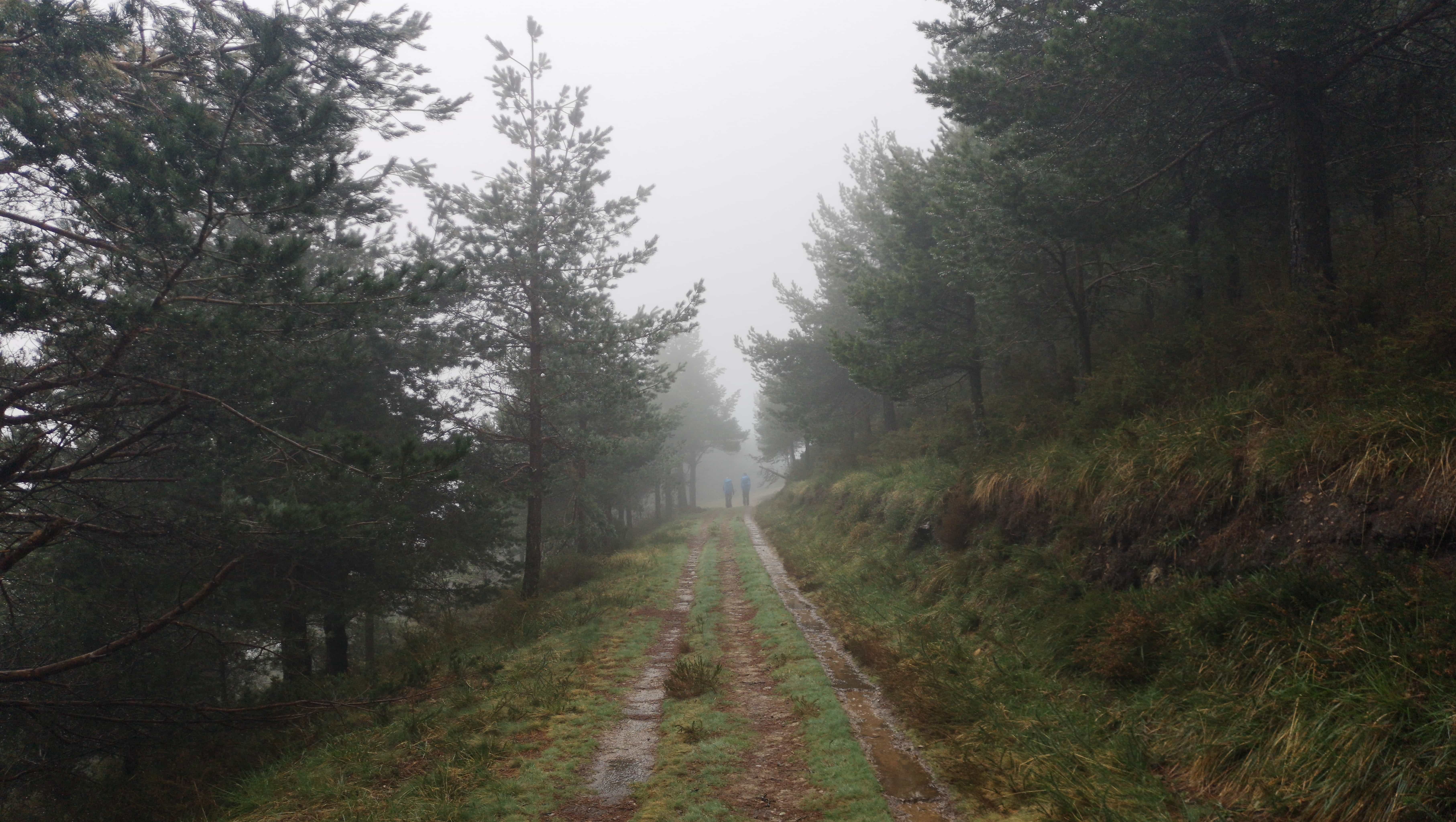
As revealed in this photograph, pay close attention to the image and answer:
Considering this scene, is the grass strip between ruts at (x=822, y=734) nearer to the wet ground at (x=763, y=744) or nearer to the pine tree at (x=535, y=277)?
the wet ground at (x=763, y=744)

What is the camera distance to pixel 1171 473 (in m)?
7.50

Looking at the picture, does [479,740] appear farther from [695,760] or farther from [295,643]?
[295,643]

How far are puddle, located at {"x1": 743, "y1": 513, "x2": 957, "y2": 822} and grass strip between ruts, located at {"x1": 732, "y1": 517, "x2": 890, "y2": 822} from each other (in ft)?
0.28

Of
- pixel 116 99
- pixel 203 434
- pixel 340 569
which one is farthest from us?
pixel 340 569

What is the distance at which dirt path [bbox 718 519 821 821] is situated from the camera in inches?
201

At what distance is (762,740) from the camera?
6395 mm

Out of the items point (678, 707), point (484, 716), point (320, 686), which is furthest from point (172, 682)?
point (678, 707)

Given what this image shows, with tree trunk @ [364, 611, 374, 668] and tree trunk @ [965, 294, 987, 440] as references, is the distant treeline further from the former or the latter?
tree trunk @ [364, 611, 374, 668]

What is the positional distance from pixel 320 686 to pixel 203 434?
4248 mm

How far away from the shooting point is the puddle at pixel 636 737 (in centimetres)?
561

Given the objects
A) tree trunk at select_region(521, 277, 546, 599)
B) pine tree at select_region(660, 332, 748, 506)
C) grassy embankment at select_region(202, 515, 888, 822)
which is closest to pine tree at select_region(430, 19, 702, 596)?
tree trunk at select_region(521, 277, 546, 599)

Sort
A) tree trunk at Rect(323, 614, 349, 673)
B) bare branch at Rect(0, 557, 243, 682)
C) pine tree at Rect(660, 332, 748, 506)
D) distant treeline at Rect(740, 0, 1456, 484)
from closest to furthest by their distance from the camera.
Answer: bare branch at Rect(0, 557, 243, 682) → distant treeline at Rect(740, 0, 1456, 484) → tree trunk at Rect(323, 614, 349, 673) → pine tree at Rect(660, 332, 748, 506)

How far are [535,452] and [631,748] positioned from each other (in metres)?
10.0

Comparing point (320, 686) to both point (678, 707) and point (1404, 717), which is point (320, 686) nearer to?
point (678, 707)
